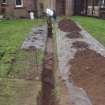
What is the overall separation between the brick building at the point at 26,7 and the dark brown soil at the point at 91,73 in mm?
19006

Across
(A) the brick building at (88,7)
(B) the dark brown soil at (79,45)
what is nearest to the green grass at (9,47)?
(B) the dark brown soil at (79,45)

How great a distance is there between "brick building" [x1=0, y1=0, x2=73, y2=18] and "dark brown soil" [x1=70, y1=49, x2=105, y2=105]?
1901 cm

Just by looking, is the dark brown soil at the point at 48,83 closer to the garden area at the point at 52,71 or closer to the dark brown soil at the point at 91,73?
the garden area at the point at 52,71

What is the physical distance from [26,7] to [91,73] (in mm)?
22713

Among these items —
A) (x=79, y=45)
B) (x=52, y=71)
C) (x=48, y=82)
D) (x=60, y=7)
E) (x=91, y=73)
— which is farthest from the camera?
(x=60, y=7)

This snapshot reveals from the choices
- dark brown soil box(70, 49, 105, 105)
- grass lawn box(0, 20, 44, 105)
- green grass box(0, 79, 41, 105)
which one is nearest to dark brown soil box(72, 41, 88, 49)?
dark brown soil box(70, 49, 105, 105)

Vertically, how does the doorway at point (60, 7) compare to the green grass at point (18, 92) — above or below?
above

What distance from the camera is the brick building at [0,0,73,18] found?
3191 cm

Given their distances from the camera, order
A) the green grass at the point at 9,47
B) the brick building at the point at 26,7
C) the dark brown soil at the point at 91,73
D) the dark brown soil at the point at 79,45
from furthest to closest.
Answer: the brick building at the point at 26,7 < the dark brown soil at the point at 79,45 < the green grass at the point at 9,47 < the dark brown soil at the point at 91,73

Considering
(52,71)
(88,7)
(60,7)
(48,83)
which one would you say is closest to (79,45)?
(52,71)

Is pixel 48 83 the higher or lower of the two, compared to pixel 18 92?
lower

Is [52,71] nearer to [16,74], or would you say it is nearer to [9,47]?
[16,74]

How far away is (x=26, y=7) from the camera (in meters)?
32.6

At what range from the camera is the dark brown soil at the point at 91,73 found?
28.5ft
